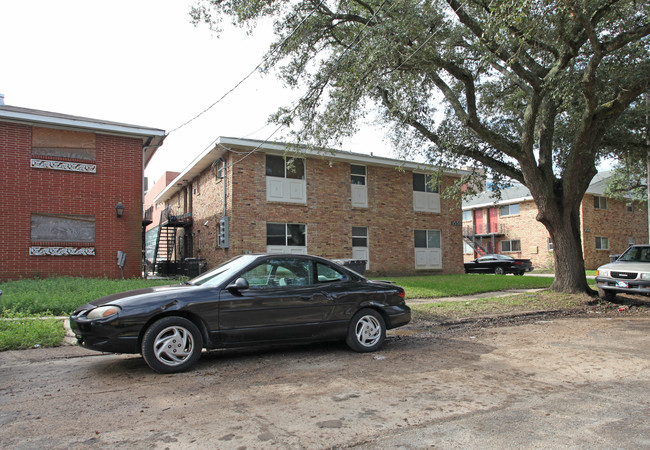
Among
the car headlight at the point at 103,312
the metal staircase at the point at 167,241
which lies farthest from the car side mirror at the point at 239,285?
the metal staircase at the point at 167,241

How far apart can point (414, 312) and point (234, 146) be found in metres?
10.9

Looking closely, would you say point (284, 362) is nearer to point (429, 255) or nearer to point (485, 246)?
point (429, 255)

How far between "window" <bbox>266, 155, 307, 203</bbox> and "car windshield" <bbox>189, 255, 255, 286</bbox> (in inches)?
498

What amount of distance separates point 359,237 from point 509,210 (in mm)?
19415

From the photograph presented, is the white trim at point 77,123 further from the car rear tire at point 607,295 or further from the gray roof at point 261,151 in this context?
the car rear tire at point 607,295

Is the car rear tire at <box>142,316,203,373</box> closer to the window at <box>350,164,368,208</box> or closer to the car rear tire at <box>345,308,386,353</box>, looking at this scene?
the car rear tire at <box>345,308,386,353</box>

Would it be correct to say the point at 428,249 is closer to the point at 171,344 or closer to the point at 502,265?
the point at 502,265

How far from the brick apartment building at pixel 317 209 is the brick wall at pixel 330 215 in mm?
41

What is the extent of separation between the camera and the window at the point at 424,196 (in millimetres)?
23078

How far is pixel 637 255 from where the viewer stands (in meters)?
12.5

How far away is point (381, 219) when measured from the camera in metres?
21.7

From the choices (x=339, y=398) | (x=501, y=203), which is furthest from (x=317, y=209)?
(x=501, y=203)

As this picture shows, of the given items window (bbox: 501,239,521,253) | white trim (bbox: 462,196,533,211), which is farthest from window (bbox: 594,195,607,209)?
window (bbox: 501,239,521,253)

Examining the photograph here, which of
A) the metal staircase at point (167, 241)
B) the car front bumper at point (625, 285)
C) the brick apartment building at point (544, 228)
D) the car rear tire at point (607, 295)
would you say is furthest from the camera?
the brick apartment building at point (544, 228)
